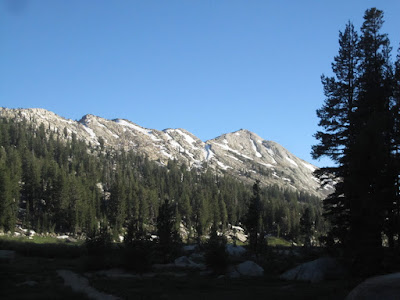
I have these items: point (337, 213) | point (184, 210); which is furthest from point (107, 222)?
point (337, 213)

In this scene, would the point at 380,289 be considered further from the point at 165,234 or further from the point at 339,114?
the point at 165,234

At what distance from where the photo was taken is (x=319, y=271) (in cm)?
2573

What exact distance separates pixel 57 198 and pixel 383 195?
103775 millimetres

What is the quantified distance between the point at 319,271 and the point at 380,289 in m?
15.0

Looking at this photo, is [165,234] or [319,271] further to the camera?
[165,234]

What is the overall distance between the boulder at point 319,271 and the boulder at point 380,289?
1350 cm

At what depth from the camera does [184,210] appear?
465ft

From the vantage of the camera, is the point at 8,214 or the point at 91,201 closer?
the point at 8,214

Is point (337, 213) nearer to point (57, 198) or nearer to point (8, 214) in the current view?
point (8, 214)

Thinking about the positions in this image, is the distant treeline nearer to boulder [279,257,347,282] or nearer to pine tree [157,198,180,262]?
pine tree [157,198,180,262]

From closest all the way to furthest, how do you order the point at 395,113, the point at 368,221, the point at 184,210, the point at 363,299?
the point at 363,299 → the point at 368,221 → the point at 395,113 → the point at 184,210

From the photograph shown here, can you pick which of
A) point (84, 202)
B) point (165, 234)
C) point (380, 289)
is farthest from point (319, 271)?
point (84, 202)

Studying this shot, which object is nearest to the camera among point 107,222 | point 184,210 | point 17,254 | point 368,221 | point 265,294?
point 265,294

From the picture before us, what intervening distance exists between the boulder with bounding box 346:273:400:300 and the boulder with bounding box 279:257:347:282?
1350 centimetres
